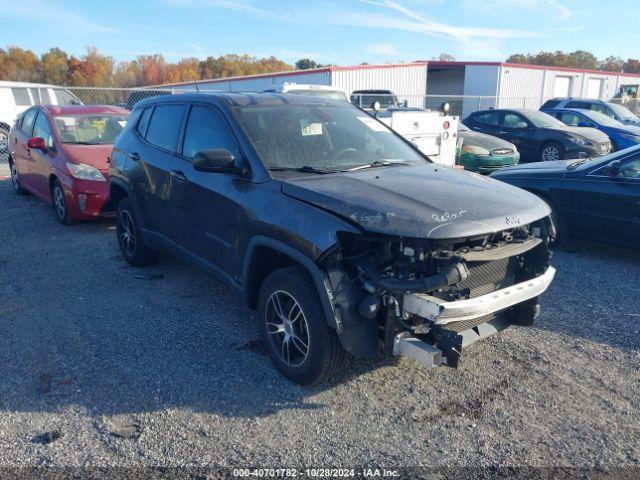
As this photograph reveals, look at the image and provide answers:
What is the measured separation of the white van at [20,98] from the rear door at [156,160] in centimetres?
1236

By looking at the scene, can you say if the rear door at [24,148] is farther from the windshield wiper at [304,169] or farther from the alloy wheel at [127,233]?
the windshield wiper at [304,169]

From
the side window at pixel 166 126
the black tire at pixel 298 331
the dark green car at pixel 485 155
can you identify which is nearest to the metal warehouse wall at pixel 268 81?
the dark green car at pixel 485 155

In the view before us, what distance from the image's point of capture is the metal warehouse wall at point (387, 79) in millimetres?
28812

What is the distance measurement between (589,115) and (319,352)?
16.0 meters

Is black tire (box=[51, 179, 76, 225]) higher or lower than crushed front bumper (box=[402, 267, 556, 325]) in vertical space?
lower

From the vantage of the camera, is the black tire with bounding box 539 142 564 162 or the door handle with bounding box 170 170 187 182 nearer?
the door handle with bounding box 170 170 187 182

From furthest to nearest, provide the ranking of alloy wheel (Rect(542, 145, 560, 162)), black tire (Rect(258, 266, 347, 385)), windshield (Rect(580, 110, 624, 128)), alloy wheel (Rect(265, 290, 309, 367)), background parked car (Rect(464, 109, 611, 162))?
1. windshield (Rect(580, 110, 624, 128))
2. alloy wheel (Rect(542, 145, 560, 162))
3. background parked car (Rect(464, 109, 611, 162))
4. alloy wheel (Rect(265, 290, 309, 367))
5. black tire (Rect(258, 266, 347, 385))

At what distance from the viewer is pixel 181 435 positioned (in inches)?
123

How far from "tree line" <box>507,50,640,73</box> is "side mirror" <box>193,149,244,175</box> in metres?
84.1

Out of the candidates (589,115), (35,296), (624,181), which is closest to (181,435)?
(35,296)

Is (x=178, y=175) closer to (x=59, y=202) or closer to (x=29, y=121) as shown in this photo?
(x=59, y=202)

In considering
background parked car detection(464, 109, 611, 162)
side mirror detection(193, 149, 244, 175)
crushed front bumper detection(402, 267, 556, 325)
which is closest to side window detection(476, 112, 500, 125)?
background parked car detection(464, 109, 611, 162)

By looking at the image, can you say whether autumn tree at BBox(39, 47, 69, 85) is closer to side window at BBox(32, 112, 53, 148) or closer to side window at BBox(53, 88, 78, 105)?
side window at BBox(53, 88, 78, 105)

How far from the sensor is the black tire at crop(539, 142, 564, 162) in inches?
531
